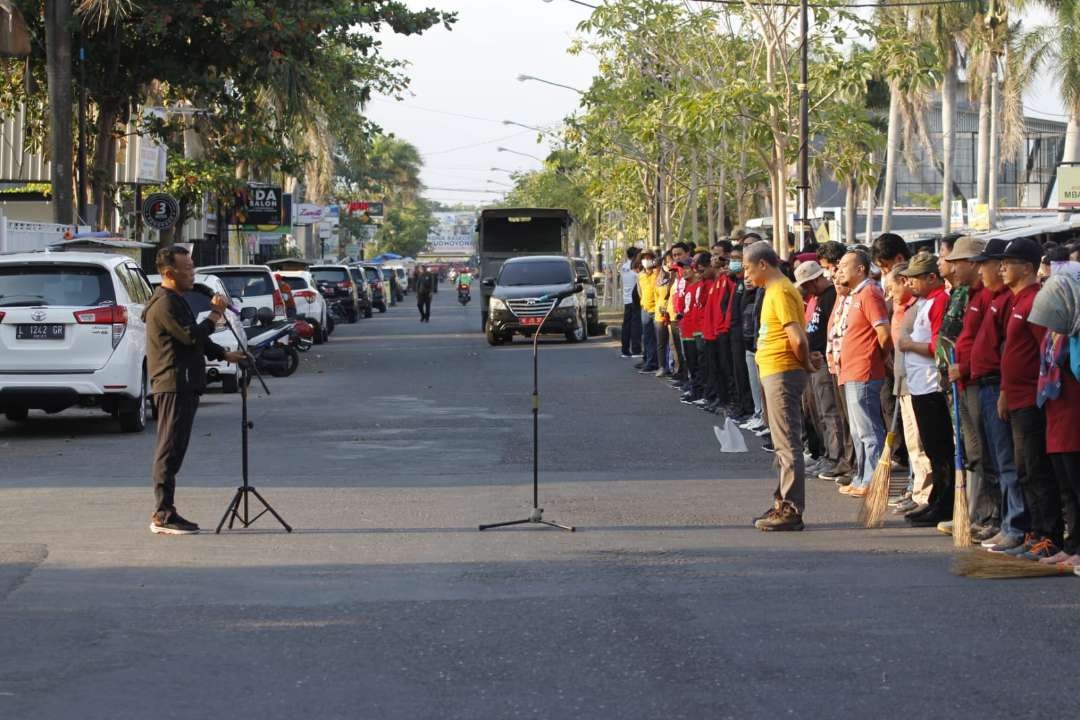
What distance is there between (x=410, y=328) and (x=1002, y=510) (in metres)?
39.6

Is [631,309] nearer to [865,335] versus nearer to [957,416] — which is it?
[865,335]

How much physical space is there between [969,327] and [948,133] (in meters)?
40.6

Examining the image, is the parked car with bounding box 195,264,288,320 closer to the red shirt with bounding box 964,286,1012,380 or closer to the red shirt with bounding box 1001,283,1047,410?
the red shirt with bounding box 964,286,1012,380

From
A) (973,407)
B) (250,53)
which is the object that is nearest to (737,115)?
(250,53)

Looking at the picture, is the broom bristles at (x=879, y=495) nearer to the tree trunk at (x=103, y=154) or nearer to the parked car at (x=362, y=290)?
the tree trunk at (x=103, y=154)

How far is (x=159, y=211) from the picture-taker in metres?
33.5

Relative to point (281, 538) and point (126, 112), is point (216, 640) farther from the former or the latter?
point (126, 112)

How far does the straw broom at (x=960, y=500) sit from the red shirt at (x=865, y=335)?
1.71 meters

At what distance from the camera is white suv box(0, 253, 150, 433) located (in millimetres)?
17453

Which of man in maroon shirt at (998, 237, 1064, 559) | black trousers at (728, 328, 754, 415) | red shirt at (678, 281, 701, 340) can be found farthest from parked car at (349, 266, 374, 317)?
man in maroon shirt at (998, 237, 1064, 559)

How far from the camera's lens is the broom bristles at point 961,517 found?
407 inches

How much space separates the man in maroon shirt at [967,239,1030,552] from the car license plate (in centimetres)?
1046

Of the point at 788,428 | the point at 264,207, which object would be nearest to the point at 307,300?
the point at 264,207

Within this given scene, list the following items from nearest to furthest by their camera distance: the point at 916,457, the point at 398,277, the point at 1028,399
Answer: the point at 1028,399 → the point at 916,457 → the point at 398,277
